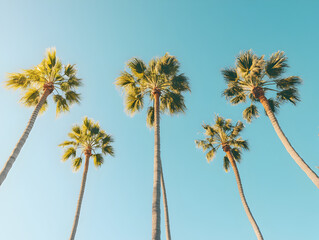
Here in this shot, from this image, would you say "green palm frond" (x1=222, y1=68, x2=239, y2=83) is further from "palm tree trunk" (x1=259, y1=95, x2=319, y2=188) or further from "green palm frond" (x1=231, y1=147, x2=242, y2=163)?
"green palm frond" (x1=231, y1=147, x2=242, y2=163)

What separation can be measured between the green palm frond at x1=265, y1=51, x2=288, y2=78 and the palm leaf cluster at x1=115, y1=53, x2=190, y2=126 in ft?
19.8

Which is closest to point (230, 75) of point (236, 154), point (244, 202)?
point (236, 154)

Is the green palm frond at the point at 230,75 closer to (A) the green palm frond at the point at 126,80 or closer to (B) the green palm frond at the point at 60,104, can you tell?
(A) the green palm frond at the point at 126,80

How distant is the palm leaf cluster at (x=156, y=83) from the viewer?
44.6 feet

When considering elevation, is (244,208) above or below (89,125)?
below

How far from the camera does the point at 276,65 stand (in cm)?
1488

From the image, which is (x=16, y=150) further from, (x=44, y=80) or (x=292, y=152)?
(x=292, y=152)

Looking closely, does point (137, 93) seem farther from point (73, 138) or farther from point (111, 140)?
point (73, 138)

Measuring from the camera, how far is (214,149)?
2047cm

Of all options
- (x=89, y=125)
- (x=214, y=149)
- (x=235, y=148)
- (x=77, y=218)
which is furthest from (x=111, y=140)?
(x=235, y=148)

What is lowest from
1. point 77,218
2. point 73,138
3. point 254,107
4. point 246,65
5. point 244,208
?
point 77,218

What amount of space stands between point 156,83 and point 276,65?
8477 millimetres

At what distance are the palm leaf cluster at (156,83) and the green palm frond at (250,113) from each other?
264 inches

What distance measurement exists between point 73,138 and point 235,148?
575 inches
